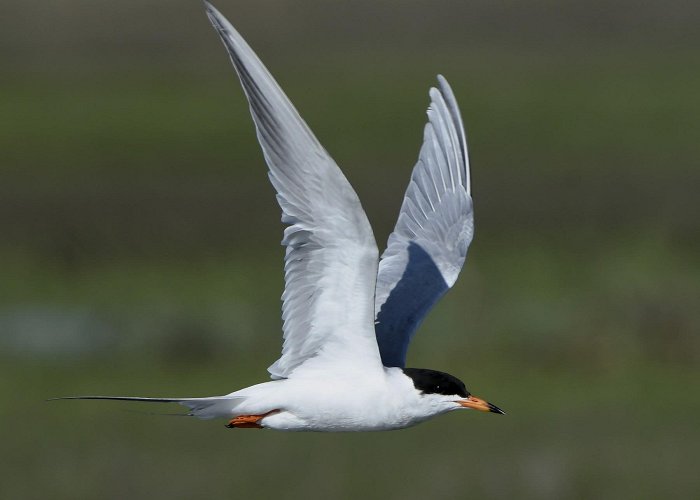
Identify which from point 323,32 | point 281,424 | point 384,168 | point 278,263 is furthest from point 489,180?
point 281,424

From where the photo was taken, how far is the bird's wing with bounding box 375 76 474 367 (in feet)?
32.1

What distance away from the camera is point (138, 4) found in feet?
120

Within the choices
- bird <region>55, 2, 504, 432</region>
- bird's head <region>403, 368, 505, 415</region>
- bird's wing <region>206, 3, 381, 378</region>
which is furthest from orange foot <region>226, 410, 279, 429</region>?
bird's head <region>403, 368, 505, 415</region>

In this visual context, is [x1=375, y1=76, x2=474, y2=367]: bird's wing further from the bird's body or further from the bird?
the bird's body

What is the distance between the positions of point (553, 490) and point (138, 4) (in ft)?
78.7

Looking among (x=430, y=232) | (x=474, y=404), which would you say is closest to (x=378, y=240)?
(x=430, y=232)

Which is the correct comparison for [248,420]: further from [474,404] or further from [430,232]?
[430,232]

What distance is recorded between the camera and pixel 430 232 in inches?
411

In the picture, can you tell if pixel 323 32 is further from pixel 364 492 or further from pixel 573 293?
pixel 364 492

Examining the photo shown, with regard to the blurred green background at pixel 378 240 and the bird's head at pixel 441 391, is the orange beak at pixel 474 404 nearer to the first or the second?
the bird's head at pixel 441 391

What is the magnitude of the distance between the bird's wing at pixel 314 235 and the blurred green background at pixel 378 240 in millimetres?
5657

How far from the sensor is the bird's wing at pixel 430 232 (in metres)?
9.78

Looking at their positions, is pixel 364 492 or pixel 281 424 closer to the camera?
pixel 281 424

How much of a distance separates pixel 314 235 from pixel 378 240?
10845mm
